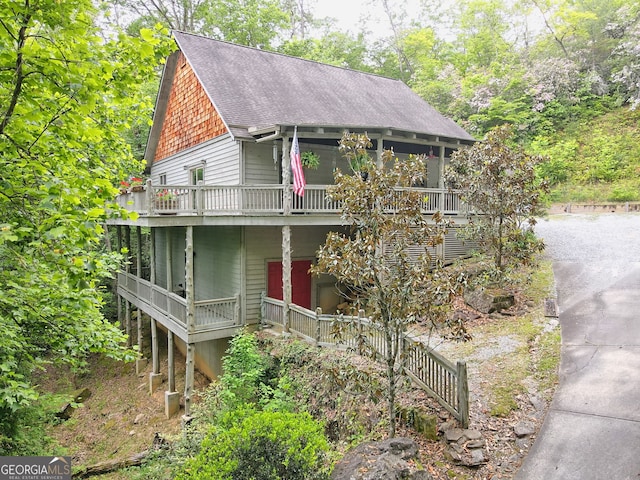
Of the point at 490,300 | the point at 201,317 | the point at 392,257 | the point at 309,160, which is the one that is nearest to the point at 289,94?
the point at 309,160

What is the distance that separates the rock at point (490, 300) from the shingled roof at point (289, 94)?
550cm

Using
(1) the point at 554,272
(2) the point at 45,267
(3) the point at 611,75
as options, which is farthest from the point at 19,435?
(3) the point at 611,75

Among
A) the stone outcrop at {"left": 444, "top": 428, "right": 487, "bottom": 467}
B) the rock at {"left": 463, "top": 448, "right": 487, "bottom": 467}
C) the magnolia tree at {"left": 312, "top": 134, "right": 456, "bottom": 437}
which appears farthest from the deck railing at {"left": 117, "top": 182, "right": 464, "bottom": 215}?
the rock at {"left": 463, "top": 448, "right": 487, "bottom": 467}

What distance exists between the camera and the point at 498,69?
28000 millimetres

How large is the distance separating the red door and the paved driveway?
7.84m

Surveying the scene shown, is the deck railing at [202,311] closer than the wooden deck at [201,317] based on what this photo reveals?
No

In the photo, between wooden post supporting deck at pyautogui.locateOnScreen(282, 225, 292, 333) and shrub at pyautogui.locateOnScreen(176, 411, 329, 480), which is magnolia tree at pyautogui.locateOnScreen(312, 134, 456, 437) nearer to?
shrub at pyautogui.locateOnScreen(176, 411, 329, 480)

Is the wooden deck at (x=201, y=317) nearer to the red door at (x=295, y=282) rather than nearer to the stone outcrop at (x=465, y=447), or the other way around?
the red door at (x=295, y=282)

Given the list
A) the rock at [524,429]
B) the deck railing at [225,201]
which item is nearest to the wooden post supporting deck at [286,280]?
the deck railing at [225,201]

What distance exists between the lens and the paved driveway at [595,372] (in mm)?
5461

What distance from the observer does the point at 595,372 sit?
7.57 metres

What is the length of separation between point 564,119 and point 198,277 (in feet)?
84.6

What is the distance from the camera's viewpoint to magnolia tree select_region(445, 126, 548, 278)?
1143 cm

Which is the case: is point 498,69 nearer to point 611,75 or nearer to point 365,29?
point 611,75
